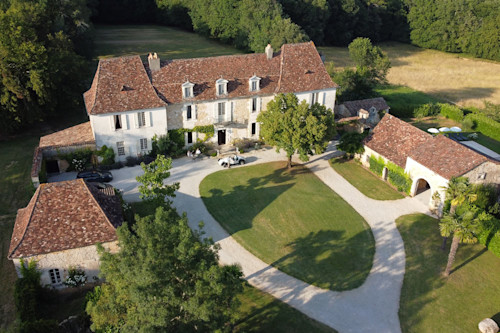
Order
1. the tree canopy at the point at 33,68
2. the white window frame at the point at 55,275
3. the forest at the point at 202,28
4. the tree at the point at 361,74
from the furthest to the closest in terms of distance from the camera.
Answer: the tree at the point at 361,74 < the forest at the point at 202,28 < the tree canopy at the point at 33,68 < the white window frame at the point at 55,275

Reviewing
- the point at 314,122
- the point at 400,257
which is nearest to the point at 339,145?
the point at 314,122

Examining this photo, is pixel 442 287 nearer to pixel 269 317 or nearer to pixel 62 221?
pixel 269 317

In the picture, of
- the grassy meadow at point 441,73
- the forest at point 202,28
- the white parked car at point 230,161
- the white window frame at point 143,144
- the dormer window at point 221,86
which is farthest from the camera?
the grassy meadow at point 441,73

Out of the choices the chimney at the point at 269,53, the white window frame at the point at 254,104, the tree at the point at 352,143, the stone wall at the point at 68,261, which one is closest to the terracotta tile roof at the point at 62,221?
the stone wall at the point at 68,261

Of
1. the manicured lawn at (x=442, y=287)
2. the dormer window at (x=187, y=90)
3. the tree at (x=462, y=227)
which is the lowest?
the manicured lawn at (x=442, y=287)

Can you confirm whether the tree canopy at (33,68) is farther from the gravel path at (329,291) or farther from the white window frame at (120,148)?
the gravel path at (329,291)

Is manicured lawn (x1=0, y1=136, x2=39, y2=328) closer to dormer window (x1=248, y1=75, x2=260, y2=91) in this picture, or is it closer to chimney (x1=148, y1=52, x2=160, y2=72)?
chimney (x1=148, y1=52, x2=160, y2=72)
